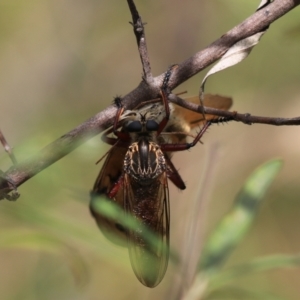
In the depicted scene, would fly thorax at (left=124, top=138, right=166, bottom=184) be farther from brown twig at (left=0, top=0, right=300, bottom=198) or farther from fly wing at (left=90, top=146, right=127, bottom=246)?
brown twig at (left=0, top=0, right=300, bottom=198)

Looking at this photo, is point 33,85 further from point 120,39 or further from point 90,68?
point 120,39

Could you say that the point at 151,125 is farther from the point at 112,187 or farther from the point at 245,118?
the point at 245,118

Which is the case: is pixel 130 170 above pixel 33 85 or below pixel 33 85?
above

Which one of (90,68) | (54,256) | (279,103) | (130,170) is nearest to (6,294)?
(54,256)

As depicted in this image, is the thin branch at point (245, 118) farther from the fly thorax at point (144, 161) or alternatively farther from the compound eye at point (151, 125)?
the fly thorax at point (144, 161)

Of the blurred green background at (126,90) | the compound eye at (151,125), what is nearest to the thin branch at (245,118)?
the compound eye at (151,125)

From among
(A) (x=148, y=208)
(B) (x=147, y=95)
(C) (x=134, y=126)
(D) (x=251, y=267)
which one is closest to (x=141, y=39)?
(B) (x=147, y=95)

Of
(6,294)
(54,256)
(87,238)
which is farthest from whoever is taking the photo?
(6,294)
